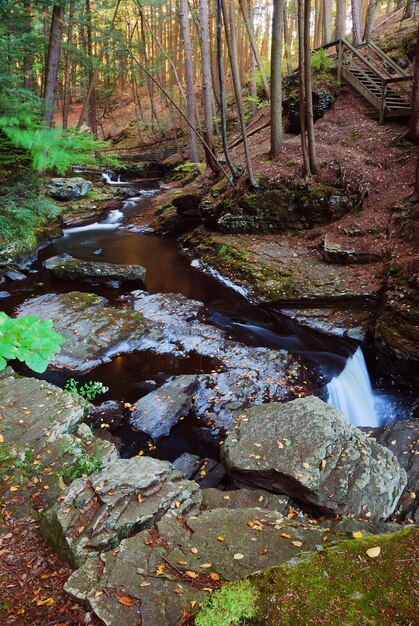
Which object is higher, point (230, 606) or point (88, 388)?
point (230, 606)

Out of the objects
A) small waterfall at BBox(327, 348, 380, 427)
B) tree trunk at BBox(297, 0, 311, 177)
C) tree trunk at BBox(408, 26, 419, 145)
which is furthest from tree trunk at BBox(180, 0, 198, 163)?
small waterfall at BBox(327, 348, 380, 427)

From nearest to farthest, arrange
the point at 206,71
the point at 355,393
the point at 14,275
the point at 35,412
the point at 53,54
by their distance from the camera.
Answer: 1. the point at 35,412
2. the point at 355,393
3. the point at 14,275
4. the point at 53,54
5. the point at 206,71

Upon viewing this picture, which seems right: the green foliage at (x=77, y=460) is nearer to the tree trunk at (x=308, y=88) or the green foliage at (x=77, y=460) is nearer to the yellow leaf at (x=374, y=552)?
the yellow leaf at (x=374, y=552)

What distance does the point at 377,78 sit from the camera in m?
15.0

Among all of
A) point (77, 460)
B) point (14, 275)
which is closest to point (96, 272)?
point (14, 275)

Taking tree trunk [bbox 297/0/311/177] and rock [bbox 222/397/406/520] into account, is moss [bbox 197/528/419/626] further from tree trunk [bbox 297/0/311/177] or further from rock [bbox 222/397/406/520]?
tree trunk [bbox 297/0/311/177]

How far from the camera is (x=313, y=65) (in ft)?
51.8

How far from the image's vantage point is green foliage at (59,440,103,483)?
424cm

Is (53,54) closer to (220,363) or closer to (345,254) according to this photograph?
(345,254)

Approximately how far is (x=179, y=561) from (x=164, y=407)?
3598mm

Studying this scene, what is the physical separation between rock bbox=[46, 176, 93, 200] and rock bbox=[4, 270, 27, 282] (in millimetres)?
8736

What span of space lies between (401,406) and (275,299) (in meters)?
4.04

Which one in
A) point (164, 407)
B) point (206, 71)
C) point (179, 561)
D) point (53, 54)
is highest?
point (206, 71)

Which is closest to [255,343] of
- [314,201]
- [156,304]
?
[156,304]
